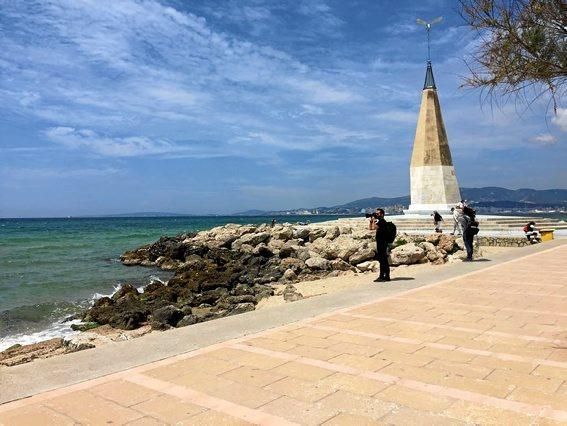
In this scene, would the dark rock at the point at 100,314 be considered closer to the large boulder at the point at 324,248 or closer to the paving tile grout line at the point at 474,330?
the paving tile grout line at the point at 474,330

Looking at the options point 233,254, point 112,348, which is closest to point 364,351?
point 112,348

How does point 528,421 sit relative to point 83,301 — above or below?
above

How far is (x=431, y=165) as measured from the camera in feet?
88.6

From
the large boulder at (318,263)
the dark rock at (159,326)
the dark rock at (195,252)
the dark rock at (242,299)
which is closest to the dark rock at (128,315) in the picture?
the dark rock at (159,326)

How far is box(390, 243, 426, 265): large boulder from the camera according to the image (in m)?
14.0

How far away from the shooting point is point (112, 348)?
16.7 feet

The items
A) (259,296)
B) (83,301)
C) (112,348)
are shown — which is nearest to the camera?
(112,348)

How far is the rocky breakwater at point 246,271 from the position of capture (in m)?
10.5

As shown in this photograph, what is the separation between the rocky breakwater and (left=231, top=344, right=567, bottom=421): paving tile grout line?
16.6 ft

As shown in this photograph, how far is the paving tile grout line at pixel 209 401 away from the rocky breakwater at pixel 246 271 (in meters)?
5.13

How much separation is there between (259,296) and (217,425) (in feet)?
29.1

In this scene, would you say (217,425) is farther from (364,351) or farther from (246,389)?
(364,351)

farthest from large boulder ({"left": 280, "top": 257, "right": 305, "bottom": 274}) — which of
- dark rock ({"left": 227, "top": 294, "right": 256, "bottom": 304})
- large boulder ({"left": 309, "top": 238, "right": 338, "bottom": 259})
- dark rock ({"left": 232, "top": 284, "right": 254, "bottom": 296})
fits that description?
dark rock ({"left": 227, "top": 294, "right": 256, "bottom": 304})

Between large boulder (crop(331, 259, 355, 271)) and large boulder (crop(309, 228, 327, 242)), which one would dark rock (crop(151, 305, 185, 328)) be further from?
large boulder (crop(309, 228, 327, 242))
